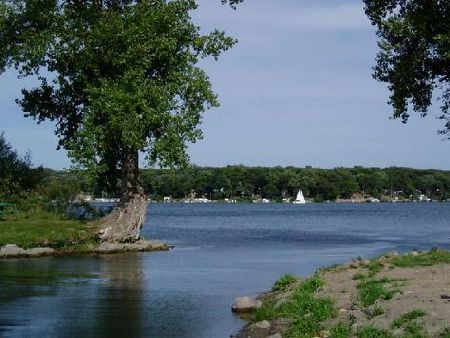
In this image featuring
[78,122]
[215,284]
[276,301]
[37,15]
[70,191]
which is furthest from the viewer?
[70,191]

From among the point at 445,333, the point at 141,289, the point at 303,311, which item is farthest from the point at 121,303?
the point at 445,333

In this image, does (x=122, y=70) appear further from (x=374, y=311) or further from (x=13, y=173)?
(x=374, y=311)

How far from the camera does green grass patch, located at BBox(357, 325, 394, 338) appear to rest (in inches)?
531

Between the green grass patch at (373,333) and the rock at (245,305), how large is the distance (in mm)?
5840

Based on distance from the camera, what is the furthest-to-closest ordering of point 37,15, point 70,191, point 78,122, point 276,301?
point 70,191, point 78,122, point 37,15, point 276,301

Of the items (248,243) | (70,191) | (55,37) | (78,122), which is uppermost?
(55,37)

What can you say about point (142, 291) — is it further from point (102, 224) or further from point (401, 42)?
point (102, 224)

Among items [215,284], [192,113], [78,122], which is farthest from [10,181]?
[215,284]

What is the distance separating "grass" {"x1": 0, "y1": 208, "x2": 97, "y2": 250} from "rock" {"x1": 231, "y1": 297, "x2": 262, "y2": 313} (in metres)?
19.8

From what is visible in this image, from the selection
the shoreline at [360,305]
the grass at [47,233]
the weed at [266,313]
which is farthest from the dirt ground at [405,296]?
the grass at [47,233]

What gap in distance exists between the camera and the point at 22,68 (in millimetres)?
40344

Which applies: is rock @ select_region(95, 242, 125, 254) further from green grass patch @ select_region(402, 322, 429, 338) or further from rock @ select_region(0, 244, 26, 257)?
green grass patch @ select_region(402, 322, 429, 338)

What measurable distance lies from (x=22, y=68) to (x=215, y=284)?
66.7ft

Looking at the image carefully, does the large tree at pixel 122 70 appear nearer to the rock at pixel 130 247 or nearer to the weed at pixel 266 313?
the rock at pixel 130 247
